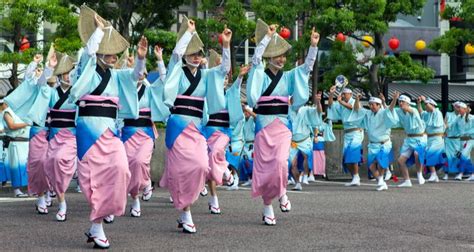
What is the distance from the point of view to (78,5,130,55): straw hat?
8.84m

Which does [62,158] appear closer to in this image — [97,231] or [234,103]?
[234,103]

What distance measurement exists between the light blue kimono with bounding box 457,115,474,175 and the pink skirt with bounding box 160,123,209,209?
12.7 m

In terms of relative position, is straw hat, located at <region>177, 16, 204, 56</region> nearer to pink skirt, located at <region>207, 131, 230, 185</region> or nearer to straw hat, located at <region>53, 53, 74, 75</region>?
straw hat, located at <region>53, 53, 74, 75</region>

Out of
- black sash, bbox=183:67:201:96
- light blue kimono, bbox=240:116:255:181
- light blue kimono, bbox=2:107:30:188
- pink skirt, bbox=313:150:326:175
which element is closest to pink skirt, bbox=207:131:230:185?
black sash, bbox=183:67:201:96

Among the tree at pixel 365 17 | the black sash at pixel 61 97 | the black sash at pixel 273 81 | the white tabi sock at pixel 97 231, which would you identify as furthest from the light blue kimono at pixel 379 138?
the white tabi sock at pixel 97 231

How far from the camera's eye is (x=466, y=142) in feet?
69.8

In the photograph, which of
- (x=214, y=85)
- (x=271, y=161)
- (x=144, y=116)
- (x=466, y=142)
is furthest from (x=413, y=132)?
(x=214, y=85)

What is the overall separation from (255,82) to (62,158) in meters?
2.61

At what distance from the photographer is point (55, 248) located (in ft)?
26.8

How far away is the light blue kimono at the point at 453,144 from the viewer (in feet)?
70.0

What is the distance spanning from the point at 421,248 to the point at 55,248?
3302 mm

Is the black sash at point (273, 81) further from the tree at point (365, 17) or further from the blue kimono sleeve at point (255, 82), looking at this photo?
the tree at point (365, 17)

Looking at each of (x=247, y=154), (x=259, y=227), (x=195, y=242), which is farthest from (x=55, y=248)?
(x=247, y=154)

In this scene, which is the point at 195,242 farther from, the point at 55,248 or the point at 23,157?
the point at 23,157
